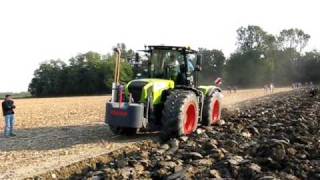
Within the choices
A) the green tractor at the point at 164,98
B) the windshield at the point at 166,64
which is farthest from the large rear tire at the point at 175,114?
the windshield at the point at 166,64

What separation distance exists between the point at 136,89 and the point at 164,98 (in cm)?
90

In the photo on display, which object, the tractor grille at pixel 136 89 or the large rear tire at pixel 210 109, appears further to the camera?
the large rear tire at pixel 210 109

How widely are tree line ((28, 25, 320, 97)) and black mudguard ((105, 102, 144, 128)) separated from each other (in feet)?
206

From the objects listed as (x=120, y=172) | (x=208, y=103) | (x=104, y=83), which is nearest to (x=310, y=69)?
(x=104, y=83)

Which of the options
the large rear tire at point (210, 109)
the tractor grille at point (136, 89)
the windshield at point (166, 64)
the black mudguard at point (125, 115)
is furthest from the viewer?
the large rear tire at point (210, 109)

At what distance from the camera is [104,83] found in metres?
89.6

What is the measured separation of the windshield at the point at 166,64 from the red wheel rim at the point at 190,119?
1.46 metres

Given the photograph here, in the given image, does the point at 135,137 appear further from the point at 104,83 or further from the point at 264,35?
the point at 264,35

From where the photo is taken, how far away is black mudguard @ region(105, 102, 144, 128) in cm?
1404

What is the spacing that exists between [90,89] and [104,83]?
15.8 ft

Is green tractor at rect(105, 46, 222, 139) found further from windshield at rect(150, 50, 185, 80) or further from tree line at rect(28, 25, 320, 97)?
tree line at rect(28, 25, 320, 97)

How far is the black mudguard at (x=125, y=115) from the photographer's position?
553 inches

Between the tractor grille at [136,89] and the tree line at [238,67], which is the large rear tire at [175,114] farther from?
the tree line at [238,67]

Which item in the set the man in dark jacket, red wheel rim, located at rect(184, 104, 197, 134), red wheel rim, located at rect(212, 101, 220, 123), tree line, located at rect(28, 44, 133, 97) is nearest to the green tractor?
red wheel rim, located at rect(184, 104, 197, 134)
